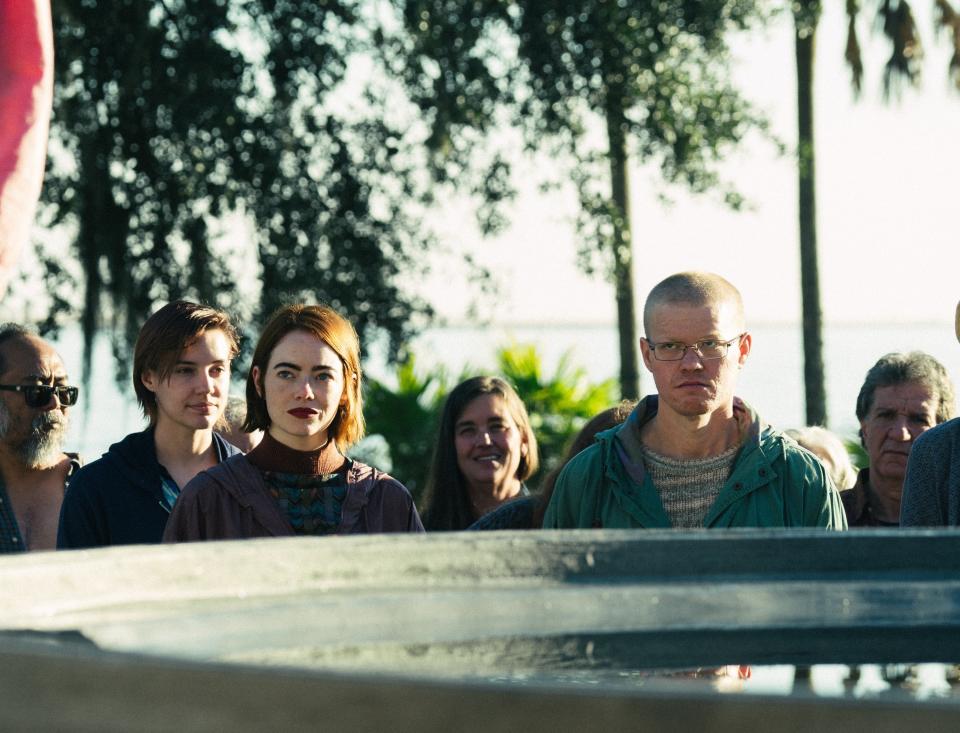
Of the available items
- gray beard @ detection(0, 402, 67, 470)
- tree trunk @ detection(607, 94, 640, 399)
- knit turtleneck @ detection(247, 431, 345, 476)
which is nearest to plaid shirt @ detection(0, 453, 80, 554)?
gray beard @ detection(0, 402, 67, 470)

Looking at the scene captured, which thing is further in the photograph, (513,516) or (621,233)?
(621,233)

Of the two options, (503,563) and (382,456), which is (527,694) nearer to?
(503,563)

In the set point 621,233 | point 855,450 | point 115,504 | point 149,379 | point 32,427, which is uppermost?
point 621,233

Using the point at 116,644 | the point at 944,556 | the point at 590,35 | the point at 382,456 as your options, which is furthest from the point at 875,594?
the point at 382,456

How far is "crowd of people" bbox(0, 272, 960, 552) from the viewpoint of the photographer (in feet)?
13.4

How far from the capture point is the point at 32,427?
533cm

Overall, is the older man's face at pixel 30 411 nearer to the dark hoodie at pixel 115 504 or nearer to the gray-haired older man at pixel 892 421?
the dark hoodie at pixel 115 504

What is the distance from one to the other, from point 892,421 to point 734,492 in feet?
5.48

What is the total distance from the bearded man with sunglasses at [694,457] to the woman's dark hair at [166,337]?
1.37 meters

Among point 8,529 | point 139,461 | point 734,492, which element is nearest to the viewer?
point 734,492

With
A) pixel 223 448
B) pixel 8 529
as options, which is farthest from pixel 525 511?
pixel 8 529

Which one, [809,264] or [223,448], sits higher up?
[809,264]

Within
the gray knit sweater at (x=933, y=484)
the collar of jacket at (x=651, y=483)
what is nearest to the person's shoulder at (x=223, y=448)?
the collar of jacket at (x=651, y=483)

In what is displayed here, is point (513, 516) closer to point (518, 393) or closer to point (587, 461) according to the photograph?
point (587, 461)
